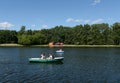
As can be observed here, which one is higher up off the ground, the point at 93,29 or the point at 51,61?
the point at 93,29

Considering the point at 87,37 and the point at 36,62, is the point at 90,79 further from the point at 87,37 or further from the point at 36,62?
the point at 87,37

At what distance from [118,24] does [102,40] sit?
1770 cm

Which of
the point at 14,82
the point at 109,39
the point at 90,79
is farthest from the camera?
the point at 109,39

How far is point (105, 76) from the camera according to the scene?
4428cm

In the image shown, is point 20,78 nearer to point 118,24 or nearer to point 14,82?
point 14,82

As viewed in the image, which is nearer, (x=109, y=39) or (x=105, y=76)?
(x=105, y=76)

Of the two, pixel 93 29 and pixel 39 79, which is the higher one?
pixel 93 29

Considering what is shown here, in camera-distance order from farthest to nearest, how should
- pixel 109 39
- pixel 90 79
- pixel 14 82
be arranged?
pixel 109 39 < pixel 90 79 < pixel 14 82

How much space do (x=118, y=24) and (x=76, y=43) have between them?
35.5 metres

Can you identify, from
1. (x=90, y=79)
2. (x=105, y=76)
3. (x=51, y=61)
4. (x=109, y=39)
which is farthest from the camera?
(x=109, y=39)

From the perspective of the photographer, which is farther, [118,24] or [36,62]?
[118,24]

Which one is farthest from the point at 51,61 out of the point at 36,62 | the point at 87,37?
the point at 87,37

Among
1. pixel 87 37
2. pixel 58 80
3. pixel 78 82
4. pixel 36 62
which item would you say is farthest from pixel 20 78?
pixel 87 37

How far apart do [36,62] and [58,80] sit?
25.0 metres
